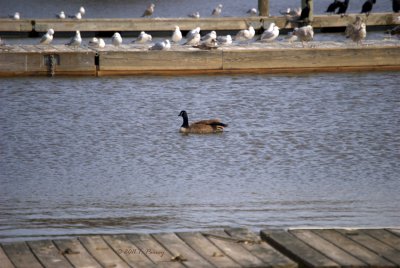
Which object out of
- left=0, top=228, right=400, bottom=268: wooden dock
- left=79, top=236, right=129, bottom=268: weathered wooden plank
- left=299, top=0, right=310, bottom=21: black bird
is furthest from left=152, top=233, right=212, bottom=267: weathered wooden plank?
left=299, top=0, right=310, bottom=21: black bird

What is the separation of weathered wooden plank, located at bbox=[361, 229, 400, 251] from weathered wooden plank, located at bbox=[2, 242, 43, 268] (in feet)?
8.70

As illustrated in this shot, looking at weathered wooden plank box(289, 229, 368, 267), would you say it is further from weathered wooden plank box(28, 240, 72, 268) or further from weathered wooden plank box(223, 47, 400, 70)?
weathered wooden plank box(223, 47, 400, 70)

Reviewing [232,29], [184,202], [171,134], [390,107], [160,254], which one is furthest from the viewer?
[232,29]

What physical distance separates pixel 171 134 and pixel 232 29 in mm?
15290

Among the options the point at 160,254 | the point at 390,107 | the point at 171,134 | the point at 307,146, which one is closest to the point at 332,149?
the point at 307,146

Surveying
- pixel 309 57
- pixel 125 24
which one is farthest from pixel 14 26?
pixel 309 57

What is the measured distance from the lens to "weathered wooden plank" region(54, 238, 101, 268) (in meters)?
8.16

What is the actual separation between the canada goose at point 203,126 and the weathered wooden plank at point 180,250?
857 centimetres

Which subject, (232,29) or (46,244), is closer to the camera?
(46,244)

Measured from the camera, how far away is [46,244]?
8688mm

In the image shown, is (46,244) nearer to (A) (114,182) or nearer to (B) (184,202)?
(B) (184,202)

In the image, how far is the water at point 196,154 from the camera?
11.8 metres

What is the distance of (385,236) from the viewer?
8883mm

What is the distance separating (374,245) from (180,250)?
58.6 inches
